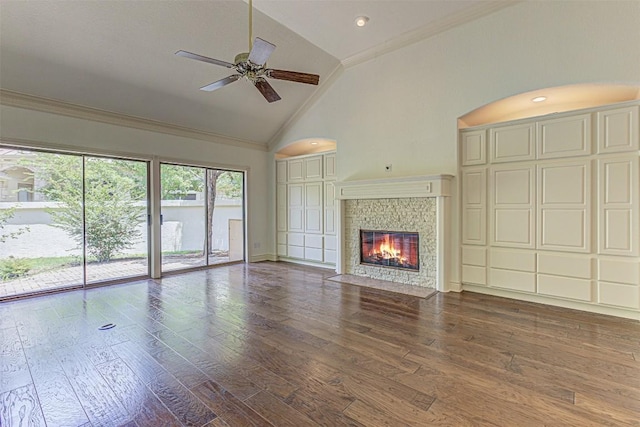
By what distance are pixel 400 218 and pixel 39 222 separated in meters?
5.62

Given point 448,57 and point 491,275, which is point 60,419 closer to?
point 491,275

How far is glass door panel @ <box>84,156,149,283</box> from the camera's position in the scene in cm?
484

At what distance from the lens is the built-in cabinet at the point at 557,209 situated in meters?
3.34

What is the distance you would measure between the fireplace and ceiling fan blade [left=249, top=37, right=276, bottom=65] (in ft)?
11.1

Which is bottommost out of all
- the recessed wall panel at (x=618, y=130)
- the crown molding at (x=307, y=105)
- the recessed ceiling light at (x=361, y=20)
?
the recessed wall panel at (x=618, y=130)

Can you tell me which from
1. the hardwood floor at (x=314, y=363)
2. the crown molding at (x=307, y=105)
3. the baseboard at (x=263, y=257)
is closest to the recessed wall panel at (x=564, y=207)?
the hardwood floor at (x=314, y=363)

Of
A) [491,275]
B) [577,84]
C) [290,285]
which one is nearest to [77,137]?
[290,285]

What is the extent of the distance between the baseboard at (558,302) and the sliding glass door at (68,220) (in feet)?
18.9

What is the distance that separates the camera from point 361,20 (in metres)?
4.30

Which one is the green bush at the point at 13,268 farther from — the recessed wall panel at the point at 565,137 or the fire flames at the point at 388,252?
the recessed wall panel at the point at 565,137

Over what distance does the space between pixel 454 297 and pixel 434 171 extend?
192cm

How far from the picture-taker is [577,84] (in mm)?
3531

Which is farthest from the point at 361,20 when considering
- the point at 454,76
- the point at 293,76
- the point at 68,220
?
the point at 68,220

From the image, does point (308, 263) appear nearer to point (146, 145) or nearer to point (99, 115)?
point (146, 145)
